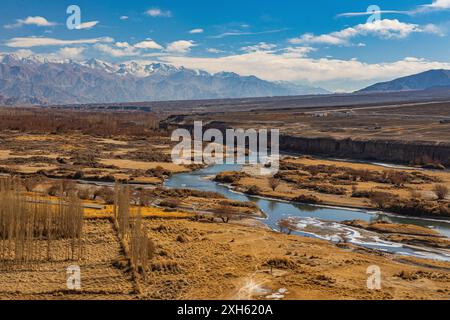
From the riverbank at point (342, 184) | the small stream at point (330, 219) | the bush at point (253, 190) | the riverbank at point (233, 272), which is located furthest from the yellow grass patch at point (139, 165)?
the riverbank at point (233, 272)

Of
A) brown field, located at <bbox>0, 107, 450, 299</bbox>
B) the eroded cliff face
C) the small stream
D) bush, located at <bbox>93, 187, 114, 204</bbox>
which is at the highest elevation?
the eroded cliff face

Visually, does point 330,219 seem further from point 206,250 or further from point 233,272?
point 233,272

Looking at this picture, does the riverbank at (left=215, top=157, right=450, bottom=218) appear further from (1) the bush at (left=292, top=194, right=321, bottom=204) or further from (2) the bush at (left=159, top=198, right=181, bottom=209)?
(2) the bush at (left=159, top=198, right=181, bottom=209)

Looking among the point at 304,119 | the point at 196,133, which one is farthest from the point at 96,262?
the point at 304,119

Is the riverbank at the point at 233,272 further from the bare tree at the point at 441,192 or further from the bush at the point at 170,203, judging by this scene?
the bare tree at the point at 441,192

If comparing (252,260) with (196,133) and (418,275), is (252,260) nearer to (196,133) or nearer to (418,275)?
(418,275)

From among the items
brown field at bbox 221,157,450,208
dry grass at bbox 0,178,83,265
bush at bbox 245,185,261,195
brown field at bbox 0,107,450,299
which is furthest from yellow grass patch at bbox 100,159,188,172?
dry grass at bbox 0,178,83,265
